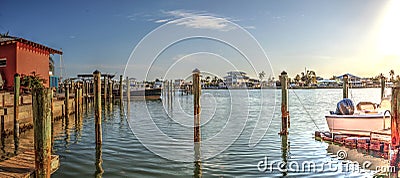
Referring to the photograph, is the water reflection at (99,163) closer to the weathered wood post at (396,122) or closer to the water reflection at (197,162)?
the water reflection at (197,162)

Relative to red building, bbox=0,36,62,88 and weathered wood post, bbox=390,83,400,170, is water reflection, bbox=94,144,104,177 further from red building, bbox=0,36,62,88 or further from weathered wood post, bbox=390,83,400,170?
red building, bbox=0,36,62,88

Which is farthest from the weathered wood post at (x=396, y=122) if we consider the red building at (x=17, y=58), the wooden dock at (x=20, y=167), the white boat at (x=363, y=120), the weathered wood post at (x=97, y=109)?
the red building at (x=17, y=58)

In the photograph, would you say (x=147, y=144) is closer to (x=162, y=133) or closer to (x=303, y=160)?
(x=162, y=133)

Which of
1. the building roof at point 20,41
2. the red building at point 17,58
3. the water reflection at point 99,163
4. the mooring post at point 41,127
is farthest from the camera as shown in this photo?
the red building at point 17,58

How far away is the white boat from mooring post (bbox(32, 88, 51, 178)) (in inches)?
494

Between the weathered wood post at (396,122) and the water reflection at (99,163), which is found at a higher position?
the weathered wood post at (396,122)

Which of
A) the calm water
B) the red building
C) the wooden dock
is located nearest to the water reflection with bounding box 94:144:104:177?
the calm water

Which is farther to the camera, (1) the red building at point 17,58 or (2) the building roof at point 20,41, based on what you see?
(1) the red building at point 17,58

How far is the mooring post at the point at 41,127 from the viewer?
7.22 meters

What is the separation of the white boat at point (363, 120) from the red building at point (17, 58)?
20444mm

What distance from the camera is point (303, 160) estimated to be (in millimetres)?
11680

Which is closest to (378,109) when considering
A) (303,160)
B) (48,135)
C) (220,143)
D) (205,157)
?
(303,160)

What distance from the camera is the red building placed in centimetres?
2350

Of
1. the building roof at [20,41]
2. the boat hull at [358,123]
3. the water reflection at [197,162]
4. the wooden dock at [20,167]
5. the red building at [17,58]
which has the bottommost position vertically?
the water reflection at [197,162]
